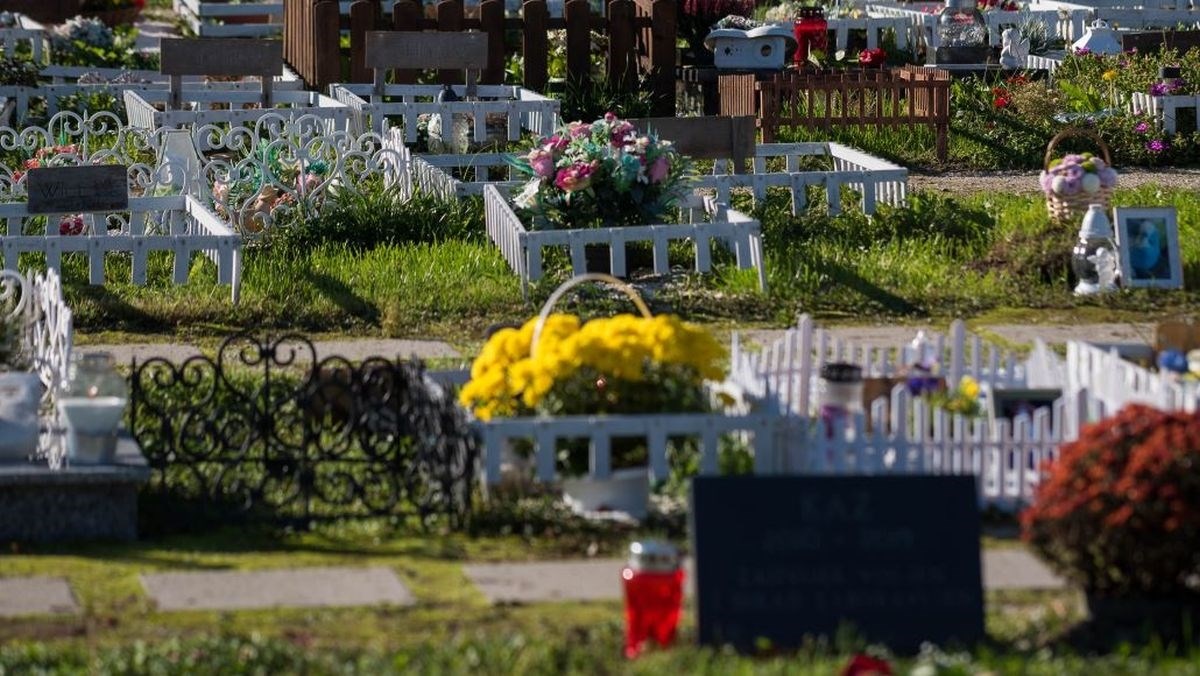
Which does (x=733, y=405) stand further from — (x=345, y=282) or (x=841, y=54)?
(x=841, y=54)

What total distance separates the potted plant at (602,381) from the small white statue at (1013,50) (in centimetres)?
1403

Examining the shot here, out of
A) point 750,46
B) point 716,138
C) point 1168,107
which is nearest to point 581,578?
point 716,138

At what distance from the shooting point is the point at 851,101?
19734mm

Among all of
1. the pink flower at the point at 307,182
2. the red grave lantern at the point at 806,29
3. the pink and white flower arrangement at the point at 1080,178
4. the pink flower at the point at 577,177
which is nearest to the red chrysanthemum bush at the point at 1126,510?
the pink and white flower arrangement at the point at 1080,178

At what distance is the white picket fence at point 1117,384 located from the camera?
28.2ft

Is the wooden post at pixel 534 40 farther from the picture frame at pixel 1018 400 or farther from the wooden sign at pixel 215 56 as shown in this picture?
→ the picture frame at pixel 1018 400

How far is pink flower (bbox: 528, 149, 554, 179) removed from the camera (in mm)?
14141

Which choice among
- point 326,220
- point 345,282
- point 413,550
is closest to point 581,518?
point 413,550

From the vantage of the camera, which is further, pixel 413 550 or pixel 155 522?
pixel 155 522

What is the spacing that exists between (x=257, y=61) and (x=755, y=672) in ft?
46.9

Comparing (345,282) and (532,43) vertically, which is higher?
(532,43)

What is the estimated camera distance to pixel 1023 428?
8.51m

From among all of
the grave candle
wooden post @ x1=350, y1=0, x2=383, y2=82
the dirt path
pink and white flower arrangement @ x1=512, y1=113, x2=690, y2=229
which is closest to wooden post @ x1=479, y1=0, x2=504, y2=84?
wooden post @ x1=350, y1=0, x2=383, y2=82

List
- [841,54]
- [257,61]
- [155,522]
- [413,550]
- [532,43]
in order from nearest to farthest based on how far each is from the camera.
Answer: [413,550] < [155,522] < [257,61] < [532,43] < [841,54]
